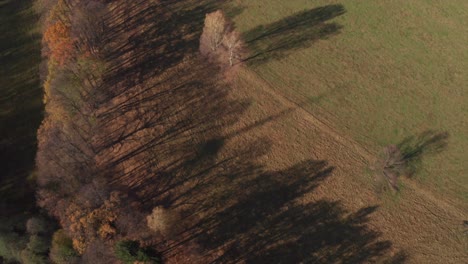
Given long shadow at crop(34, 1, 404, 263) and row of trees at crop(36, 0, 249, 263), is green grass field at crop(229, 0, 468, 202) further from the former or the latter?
row of trees at crop(36, 0, 249, 263)

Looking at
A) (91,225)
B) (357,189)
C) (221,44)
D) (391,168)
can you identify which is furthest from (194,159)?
Answer: (391,168)

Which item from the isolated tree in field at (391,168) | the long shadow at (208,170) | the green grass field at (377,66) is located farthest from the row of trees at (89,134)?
the isolated tree in field at (391,168)

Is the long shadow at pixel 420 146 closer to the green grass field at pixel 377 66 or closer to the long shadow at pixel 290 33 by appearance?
the green grass field at pixel 377 66

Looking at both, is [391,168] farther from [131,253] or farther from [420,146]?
[131,253]

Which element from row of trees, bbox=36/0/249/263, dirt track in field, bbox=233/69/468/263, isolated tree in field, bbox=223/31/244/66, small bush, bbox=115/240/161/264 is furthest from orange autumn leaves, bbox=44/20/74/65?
small bush, bbox=115/240/161/264

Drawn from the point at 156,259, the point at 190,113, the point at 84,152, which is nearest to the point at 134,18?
the point at 190,113

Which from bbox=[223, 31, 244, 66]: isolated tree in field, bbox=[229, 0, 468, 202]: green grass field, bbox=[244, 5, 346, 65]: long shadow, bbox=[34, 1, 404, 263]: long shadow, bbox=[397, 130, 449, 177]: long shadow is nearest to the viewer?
bbox=[34, 1, 404, 263]: long shadow
